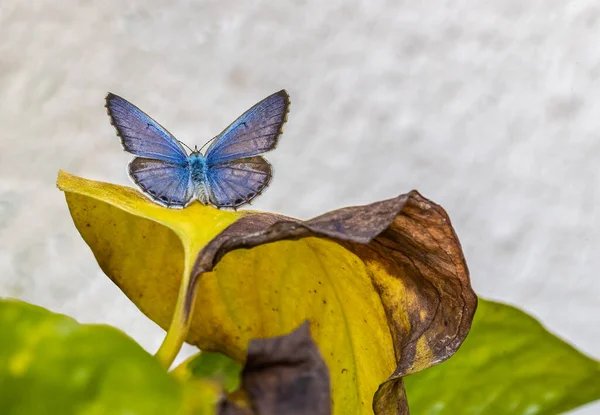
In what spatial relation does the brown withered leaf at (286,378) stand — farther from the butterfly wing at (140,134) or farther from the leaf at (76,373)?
the butterfly wing at (140,134)

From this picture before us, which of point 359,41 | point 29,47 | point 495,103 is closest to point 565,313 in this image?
point 495,103

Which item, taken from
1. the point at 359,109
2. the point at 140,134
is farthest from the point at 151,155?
the point at 359,109

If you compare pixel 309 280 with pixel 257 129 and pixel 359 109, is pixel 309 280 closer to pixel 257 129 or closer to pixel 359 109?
pixel 257 129

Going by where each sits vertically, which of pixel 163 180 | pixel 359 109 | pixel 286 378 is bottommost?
pixel 286 378

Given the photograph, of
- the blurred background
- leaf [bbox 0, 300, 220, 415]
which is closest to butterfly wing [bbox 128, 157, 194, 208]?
leaf [bbox 0, 300, 220, 415]

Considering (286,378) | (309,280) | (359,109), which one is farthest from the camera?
(359,109)

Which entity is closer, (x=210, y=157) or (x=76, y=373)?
(x=76, y=373)

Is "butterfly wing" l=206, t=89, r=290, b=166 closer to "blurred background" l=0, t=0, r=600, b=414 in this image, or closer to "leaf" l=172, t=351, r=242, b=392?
"leaf" l=172, t=351, r=242, b=392
